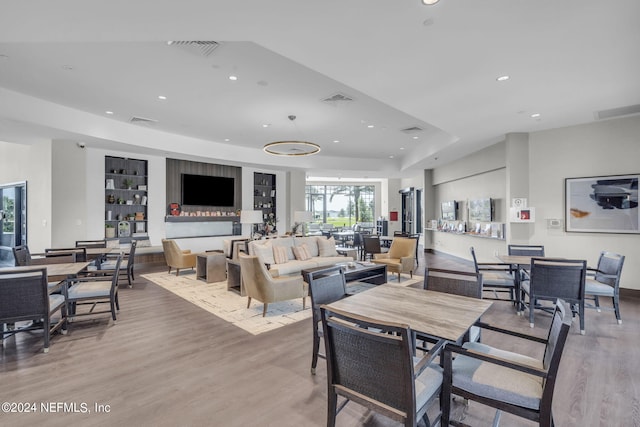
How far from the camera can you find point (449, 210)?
10039mm

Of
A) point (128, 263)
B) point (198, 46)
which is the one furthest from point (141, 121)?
point (198, 46)

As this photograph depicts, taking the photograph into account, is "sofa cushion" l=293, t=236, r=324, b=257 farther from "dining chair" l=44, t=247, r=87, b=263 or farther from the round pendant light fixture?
"dining chair" l=44, t=247, r=87, b=263

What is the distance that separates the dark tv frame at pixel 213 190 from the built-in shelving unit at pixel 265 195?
36.5 inches

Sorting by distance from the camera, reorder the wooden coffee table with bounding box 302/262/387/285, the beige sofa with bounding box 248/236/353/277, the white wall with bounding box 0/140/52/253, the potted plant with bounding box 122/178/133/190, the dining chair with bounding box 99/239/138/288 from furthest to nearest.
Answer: the potted plant with bounding box 122/178/133/190
the white wall with bounding box 0/140/52/253
the dining chair with bounding box 99/239/138/288
the beige sofa with bounding box 248/236/353/277
the wooden coffee table with bounding box 302/262/387/285

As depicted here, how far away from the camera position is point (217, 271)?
21.2 feet

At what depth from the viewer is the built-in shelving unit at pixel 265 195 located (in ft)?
36.4

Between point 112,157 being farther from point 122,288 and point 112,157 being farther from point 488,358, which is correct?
point 488,358

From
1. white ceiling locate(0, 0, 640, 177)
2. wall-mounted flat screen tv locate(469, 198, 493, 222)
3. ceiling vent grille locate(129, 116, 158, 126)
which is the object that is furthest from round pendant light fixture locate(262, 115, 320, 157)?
wall-mounted flat screen tv locate(469, 198, 493, 222)

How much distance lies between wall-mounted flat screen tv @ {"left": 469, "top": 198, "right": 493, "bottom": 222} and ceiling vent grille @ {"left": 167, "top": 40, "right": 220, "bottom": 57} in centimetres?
712

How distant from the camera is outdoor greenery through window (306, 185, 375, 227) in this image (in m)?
17.8

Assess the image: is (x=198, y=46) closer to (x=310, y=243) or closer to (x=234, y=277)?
(x=234, y=277)

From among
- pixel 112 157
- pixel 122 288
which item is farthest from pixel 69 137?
pixel 122 288

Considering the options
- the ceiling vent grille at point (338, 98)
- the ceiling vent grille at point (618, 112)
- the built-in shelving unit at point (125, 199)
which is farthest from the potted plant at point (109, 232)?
the ceiling vent grille at point (618, 112)

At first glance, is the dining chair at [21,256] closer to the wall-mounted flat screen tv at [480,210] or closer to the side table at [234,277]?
the side table at [234,277]
